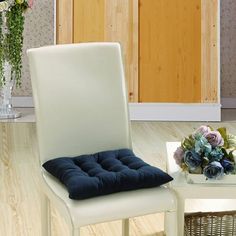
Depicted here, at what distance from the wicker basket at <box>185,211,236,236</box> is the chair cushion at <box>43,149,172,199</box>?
0.44 meters

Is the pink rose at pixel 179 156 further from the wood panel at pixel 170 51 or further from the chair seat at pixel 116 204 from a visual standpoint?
the wood panel at pixel 170 51

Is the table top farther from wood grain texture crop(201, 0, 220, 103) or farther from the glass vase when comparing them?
the glass vase

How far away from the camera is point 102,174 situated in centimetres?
248

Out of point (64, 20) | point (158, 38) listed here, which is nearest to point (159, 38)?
point (158, 38)

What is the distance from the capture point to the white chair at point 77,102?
8.98ft

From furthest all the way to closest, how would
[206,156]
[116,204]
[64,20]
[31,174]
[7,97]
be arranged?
[7,97] → [64,20] → [31,174] → [206,156] → [116,204]

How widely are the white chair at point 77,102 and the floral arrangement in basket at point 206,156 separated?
248 mm

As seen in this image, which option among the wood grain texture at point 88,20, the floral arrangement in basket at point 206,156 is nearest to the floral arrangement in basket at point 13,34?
the wood grain texture at point 88,20

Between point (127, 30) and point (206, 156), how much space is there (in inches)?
139

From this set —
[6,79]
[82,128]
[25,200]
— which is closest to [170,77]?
[6,79]

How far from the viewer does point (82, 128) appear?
9.25 feet

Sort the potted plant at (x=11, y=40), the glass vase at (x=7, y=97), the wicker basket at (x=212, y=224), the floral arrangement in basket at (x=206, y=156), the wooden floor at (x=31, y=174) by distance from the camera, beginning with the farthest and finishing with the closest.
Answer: the glass vase at (x=7, y=97) → the potted plant at (x=11, y=40) → the wooden floor at (x=31, y=174) → the wicker basket at (x=212, y=224) → the floral arrangement in basket at (x=206, y=156)

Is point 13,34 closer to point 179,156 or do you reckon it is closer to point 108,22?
point 108,22

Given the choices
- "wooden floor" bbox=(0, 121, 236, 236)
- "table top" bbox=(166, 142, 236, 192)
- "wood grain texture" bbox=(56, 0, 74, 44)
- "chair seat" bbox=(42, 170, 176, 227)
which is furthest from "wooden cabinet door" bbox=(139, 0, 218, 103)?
"chair seat" bbox=(42, 170, 176, 227)
